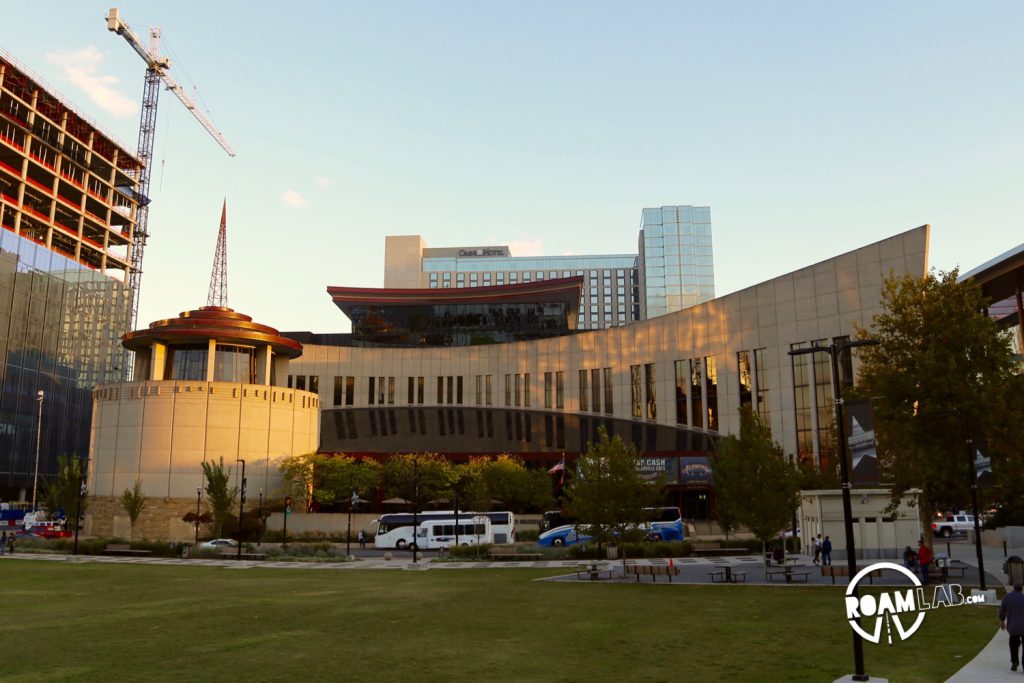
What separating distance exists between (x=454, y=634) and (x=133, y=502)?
5496 centimetres

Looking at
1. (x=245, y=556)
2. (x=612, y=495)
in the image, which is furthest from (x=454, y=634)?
(x=245, y=556)

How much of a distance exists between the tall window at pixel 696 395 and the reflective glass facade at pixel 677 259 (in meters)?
108

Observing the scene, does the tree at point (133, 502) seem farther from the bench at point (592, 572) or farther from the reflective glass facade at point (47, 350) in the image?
the reflective glass facade at point (47, 350)

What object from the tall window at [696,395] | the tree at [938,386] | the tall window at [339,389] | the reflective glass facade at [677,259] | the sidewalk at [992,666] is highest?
the reflective glass facade at [677,259]

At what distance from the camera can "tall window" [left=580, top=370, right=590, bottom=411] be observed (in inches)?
3711

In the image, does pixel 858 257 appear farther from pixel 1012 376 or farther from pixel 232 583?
pixel 232 583

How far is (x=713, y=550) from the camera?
4938cm

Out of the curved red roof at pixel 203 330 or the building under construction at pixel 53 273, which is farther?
the building under construction at pixel 53 273

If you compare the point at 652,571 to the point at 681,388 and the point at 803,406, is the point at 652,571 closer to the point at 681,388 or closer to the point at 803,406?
the point at 803,406

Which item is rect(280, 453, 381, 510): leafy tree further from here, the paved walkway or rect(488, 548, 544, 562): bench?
rect(488, 548, 544, 562): bench

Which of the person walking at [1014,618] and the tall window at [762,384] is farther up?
the tall window at [762,384]

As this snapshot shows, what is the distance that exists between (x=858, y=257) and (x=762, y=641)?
58.6 m

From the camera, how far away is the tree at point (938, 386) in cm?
3161

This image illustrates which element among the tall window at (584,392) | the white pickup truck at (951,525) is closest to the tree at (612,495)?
the white pickup truck at (951,525)
